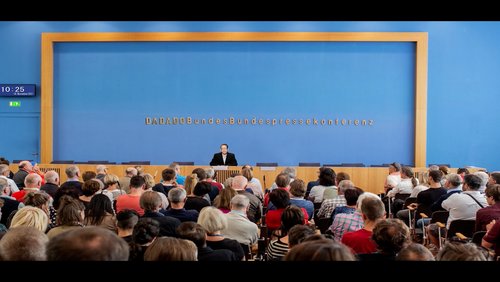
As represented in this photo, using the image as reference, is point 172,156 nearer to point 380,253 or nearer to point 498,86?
point 498,86

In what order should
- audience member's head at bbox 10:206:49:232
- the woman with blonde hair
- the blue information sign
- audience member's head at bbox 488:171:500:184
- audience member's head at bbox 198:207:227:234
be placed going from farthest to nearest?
the blue information sign → audience member's head at bbox 488:171:500:184 → the woman with blonde hair → audience member's head at bbox 198:207:227:234 → audience member's head at bbox 10:206:49:232

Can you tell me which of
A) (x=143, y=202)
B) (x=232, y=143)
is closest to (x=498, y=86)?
(x=232, y=143)

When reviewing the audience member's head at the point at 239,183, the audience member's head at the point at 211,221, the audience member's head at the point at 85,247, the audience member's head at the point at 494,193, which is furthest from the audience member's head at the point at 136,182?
the audience member's head at the point at 85,247

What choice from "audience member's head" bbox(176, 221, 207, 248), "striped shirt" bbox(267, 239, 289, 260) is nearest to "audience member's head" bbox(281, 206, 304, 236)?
"striped shirt" bbox(267, 239, 289, 260)

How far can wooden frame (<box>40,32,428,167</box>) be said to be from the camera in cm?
1249

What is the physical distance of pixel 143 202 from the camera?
15.4 ft

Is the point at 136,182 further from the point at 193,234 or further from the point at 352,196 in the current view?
the point at 193,234

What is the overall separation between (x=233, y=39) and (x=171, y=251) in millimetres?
10483

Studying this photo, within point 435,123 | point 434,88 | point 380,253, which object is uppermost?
point 434,88

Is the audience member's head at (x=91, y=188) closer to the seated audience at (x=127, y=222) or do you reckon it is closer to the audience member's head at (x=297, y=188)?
the seated audience at (x=127, y=222)

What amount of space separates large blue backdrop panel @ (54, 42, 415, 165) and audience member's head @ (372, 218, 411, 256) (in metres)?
9.59

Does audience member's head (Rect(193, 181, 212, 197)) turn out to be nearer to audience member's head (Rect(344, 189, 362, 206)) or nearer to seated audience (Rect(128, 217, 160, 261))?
audience member's head (Rect(344, 189, 362, 206))

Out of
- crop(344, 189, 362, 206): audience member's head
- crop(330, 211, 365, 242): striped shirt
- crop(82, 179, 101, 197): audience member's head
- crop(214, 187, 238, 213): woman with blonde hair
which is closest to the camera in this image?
crop(330, 211, 365, 242): striped shirt
